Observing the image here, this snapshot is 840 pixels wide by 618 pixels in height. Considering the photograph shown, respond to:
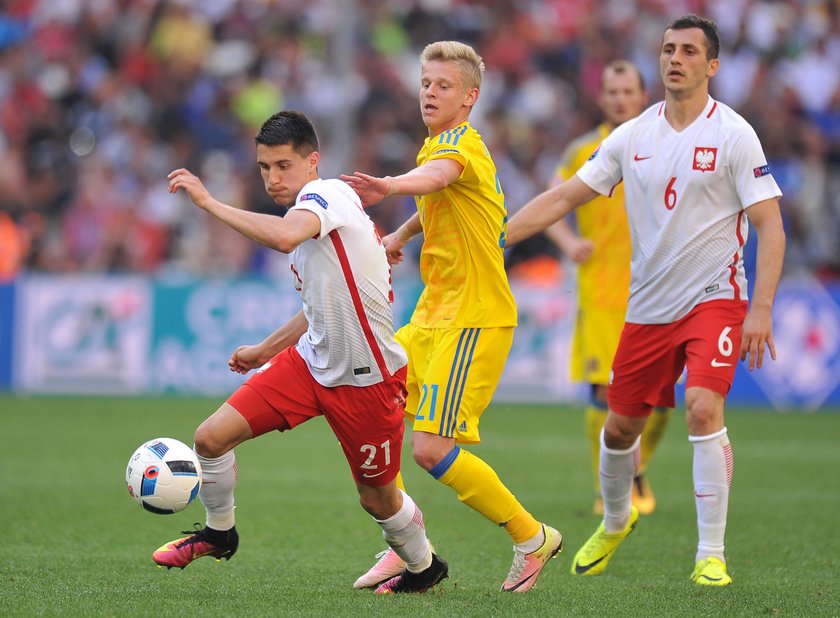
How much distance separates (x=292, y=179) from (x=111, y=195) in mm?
11974

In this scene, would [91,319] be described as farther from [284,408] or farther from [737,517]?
[284,408]

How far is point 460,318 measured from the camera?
620 centimetres

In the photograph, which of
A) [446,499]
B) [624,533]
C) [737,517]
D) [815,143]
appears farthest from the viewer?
[815,143]

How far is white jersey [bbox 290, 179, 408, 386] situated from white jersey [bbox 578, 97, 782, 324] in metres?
1.40

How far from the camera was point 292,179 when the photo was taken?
5730 millimetres

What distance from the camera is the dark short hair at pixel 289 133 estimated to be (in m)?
5.67

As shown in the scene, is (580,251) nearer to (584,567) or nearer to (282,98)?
(584,567)

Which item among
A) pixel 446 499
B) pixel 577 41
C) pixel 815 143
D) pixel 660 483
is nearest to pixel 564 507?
pixel 446 499

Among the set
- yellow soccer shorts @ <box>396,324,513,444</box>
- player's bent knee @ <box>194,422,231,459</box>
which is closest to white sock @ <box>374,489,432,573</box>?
yellow soccer shorts @ <box>396,324,513,444</box>

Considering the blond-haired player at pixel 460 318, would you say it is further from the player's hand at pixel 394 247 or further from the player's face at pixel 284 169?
the player's face at pixel 284 169

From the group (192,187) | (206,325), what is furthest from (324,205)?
(206,325)

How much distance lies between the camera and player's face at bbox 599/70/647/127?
8.78m

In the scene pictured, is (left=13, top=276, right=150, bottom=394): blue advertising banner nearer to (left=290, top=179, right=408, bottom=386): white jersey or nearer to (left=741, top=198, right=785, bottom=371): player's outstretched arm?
(left=290, top=179, right=408, bottom=386): white jersey

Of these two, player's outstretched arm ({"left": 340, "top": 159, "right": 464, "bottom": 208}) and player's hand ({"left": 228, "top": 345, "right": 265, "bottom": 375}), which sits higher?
player's outstretched arm ({"left": 340, "top": 159, "right": 464, "bottom": 208})
